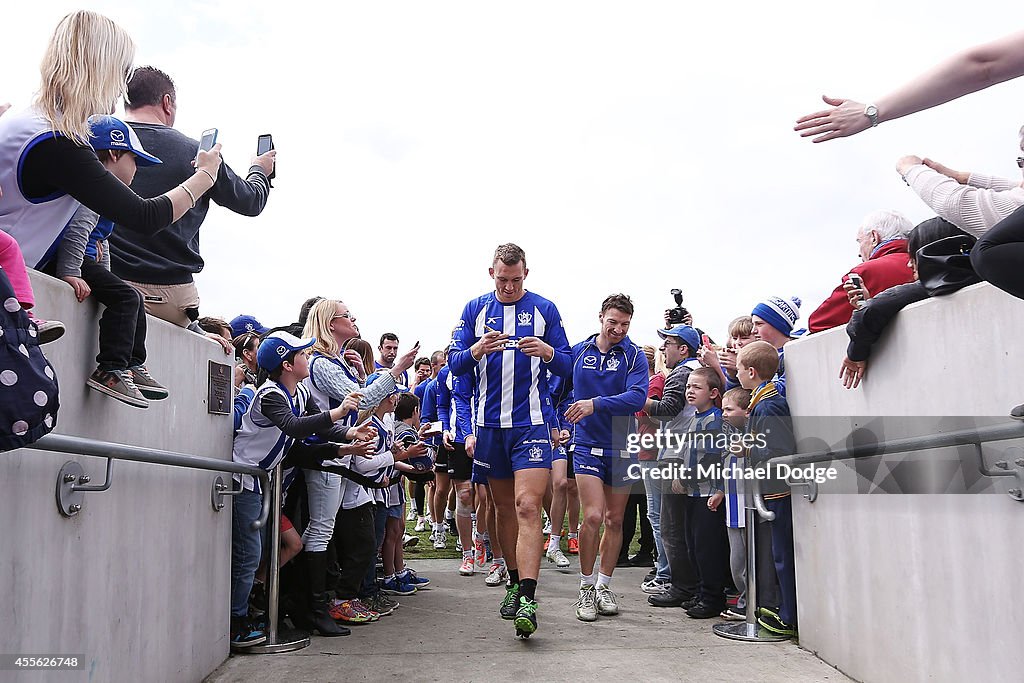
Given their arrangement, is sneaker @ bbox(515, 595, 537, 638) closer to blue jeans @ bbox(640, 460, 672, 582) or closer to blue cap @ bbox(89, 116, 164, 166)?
blue jeans @ bbox(640, 460, 672, 582)

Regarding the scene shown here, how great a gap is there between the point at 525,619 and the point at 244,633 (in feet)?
5.39

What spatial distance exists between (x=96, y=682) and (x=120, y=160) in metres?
1.88

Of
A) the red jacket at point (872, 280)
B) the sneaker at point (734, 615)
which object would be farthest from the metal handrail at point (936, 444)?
the sneaker at point (734, 615)

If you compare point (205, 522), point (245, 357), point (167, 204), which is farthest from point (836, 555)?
point (245, 357)

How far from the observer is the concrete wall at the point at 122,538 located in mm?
2643

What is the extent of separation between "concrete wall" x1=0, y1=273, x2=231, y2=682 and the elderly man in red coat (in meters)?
3.39

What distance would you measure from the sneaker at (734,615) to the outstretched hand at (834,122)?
13.3 ft

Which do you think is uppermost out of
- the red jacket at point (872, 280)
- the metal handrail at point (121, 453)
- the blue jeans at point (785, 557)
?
the red jacket at point (872, 280)

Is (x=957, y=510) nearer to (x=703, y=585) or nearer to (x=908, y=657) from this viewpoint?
(x=908, y=657)

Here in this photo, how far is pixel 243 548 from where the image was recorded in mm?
5090

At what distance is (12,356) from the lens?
6.40 ft

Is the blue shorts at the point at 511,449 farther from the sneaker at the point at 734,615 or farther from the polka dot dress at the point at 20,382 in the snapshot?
the polka dot dress at the point at 20,382

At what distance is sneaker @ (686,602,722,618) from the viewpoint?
6203 millimetres

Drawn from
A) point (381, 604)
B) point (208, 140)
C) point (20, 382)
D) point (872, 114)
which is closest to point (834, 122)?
point (872, 114)
